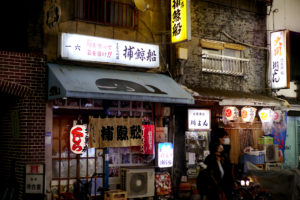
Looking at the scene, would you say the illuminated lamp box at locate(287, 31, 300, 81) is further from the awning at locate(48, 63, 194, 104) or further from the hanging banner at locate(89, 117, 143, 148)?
the hanging banner at locate(89, 117, 143, 148)

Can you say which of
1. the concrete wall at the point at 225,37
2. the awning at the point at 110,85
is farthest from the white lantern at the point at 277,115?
the awning at the point at 110,85

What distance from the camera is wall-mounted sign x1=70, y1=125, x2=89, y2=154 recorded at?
12102 mm

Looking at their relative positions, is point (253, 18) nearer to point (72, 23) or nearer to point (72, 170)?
point (72, 23)

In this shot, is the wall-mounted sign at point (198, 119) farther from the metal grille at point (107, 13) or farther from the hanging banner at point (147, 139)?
the metal grille at point (107, 13)

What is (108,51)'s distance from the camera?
1291 centimetres

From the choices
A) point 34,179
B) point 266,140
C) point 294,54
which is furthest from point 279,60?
point 34,179

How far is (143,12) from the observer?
47.7 feet

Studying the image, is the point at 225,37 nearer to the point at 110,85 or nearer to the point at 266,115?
the point at 266,115

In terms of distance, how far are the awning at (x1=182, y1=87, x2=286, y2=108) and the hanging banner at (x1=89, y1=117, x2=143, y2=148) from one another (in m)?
2.65

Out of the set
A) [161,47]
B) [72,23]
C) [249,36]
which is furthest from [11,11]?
[249,36]

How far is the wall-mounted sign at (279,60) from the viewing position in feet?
55.7

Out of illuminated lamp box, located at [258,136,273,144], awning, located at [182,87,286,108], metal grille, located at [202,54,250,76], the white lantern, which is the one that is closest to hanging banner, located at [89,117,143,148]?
awning, located at [182,87,286,108]

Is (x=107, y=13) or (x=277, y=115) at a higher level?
(x=107, y=13)

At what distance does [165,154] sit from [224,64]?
5.42 m
